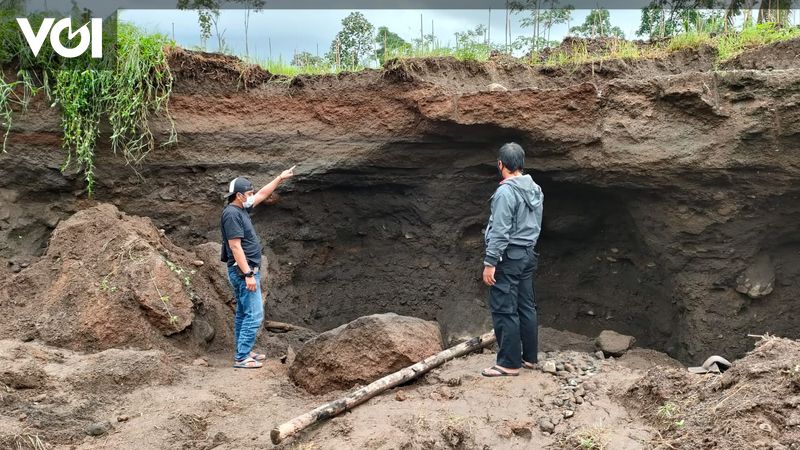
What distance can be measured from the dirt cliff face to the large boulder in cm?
200

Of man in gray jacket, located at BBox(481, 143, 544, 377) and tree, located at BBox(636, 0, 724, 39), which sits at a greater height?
tree, located at BBox(636, 0, 724, 39)

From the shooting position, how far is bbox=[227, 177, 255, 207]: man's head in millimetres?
5582

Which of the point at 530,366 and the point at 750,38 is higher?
the point at 750,38

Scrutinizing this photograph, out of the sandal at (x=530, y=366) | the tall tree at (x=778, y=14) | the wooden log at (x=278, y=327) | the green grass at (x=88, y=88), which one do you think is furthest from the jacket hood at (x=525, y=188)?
the tall tree at (x=778, y=14)

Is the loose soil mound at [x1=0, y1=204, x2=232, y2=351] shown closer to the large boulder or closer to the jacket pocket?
the large boulder

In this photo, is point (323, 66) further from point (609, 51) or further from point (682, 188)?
point (682, 188)

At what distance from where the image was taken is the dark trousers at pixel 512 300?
16.0ft

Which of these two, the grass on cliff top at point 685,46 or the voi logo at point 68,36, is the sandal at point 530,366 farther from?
the voi logo at point 68,36

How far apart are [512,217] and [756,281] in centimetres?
315

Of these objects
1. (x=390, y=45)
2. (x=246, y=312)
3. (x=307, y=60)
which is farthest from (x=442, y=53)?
(x=246, y=312)

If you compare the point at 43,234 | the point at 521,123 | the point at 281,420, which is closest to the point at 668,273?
the point at 521,123

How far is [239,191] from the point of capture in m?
5.60

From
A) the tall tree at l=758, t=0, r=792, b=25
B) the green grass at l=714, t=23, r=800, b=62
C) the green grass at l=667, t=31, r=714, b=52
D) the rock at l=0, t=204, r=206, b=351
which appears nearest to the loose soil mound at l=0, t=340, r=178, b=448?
the rock at l=0, t=204, r=206, b=351

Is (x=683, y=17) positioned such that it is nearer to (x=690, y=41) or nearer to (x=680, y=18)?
(x=680, y=18)
